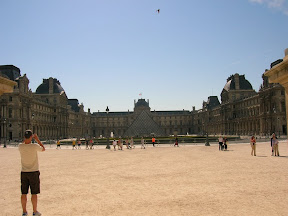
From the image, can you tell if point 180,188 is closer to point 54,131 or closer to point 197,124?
point 54,131

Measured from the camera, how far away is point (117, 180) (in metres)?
10.7

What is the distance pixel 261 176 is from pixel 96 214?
6812mm

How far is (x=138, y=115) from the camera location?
2714 inches

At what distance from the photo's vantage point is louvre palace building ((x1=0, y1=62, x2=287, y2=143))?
56688 mm

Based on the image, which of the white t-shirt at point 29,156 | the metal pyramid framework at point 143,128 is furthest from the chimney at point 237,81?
the white t-shirt at point 29,156

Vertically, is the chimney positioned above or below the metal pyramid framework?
above

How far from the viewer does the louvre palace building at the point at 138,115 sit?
56.7 meters

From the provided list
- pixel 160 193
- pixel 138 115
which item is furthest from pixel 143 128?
pixel 160 193

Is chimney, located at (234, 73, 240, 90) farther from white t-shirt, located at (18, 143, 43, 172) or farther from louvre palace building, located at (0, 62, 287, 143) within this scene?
white t-shirt, located at (18, 143, 43, 172)

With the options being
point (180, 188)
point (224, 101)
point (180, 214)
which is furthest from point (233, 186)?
point (224, 101)

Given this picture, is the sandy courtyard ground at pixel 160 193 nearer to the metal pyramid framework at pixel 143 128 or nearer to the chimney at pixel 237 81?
the metal pyramid framework at pixel 143 128

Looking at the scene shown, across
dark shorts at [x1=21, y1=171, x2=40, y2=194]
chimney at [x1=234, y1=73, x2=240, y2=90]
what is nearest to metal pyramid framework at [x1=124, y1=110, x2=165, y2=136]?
chimney at [x1=234, y1=73, x2=240, y2=90]

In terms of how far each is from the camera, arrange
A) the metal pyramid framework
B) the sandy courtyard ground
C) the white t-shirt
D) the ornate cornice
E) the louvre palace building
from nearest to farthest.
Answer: the ornate cornice → the white t-shirt → the sandy courtyard ground → the louvre palace building → the metal pyramid framework

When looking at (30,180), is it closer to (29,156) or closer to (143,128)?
(29,156)
